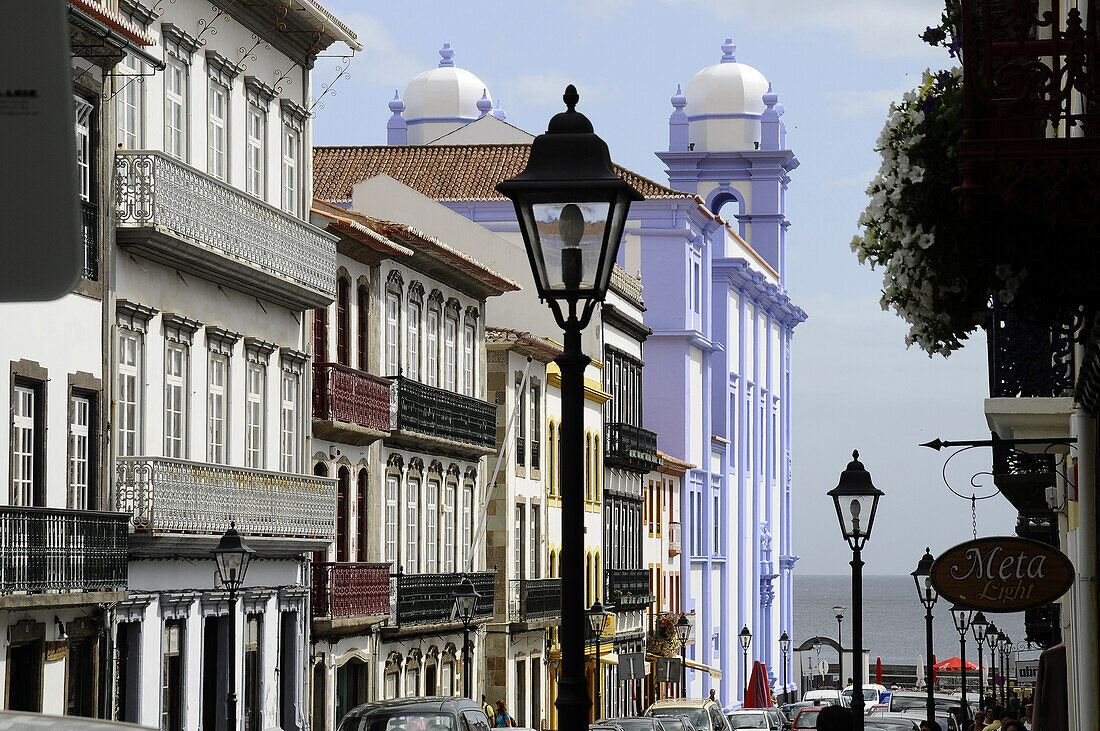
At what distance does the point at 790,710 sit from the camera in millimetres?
58344

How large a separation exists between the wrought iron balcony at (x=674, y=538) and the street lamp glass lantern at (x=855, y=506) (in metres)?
54.0

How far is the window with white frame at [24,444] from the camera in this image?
936 inches

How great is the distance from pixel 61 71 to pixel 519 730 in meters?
25.8

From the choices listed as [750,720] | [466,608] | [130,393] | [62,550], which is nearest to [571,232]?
[62,550]

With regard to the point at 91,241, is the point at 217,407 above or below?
below

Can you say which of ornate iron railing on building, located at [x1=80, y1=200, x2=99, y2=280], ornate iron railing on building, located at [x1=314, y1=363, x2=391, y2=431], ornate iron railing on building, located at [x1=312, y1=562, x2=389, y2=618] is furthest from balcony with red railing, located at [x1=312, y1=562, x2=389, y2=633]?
ornate iron railing on building, located at [x1=80, y1=200, x2=99, y2=280]

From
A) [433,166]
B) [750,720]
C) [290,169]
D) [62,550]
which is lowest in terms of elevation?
[750,720]

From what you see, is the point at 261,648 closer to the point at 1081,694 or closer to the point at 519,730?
the point at 519,730

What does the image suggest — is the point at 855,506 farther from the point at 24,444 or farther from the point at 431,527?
the point at 431,527

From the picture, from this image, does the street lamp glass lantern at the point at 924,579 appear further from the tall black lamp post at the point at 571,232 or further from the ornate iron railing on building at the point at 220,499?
the tall black lamp post at the point at 571,232

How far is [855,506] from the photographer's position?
58.7ft

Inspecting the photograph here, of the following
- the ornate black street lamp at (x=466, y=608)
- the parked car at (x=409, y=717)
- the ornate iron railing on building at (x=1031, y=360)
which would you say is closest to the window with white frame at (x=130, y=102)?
the parked car at (x=409, y=717)

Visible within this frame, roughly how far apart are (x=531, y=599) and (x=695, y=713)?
1506 cm

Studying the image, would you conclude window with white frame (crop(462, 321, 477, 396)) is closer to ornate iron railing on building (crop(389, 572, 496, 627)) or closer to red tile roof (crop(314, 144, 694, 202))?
ornate iron railing on building (crop(389, 572, 496, 627))
